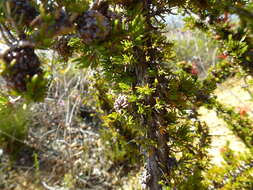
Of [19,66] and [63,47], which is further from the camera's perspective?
[63,47]

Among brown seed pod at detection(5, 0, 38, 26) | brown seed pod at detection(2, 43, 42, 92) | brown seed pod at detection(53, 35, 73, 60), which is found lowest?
brown seed pod at detection(53, 35, 73, 60)

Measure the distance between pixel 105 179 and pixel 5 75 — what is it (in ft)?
6.73

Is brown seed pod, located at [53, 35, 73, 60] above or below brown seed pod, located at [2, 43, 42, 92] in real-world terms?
below

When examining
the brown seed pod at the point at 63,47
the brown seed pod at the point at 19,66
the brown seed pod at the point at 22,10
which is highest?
the brown seed pod at the point at 22,10

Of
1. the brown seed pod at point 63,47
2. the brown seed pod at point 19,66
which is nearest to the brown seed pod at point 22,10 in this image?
the brown seed pod at point 19,66

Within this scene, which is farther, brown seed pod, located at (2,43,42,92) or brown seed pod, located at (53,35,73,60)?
brown seed pod, located at (53,35,73,60)

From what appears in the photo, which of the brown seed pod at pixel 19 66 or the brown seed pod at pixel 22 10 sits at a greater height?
the brown seed pod at pixel 22 10

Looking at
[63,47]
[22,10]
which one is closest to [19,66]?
[22,10]

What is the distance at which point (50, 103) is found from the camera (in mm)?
2773

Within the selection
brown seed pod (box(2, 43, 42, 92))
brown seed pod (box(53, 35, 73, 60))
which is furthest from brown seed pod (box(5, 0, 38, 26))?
brown seed pod (box(53, 35, 73, 60))

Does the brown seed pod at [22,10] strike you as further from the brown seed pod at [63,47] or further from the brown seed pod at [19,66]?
the brown seed pod at [63,47]

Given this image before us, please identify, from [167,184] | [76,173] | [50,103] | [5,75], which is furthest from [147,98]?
[50,103]

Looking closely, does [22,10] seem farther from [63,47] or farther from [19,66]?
[63,47]

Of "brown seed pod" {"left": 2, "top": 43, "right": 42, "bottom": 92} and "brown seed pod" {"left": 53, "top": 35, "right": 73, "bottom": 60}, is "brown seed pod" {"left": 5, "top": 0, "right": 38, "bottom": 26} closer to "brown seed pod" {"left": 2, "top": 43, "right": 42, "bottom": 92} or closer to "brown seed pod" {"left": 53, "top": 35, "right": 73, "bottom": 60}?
"brown seed pod" {"left": 2, "top": 43, "right": 42, "bottom": 92}
